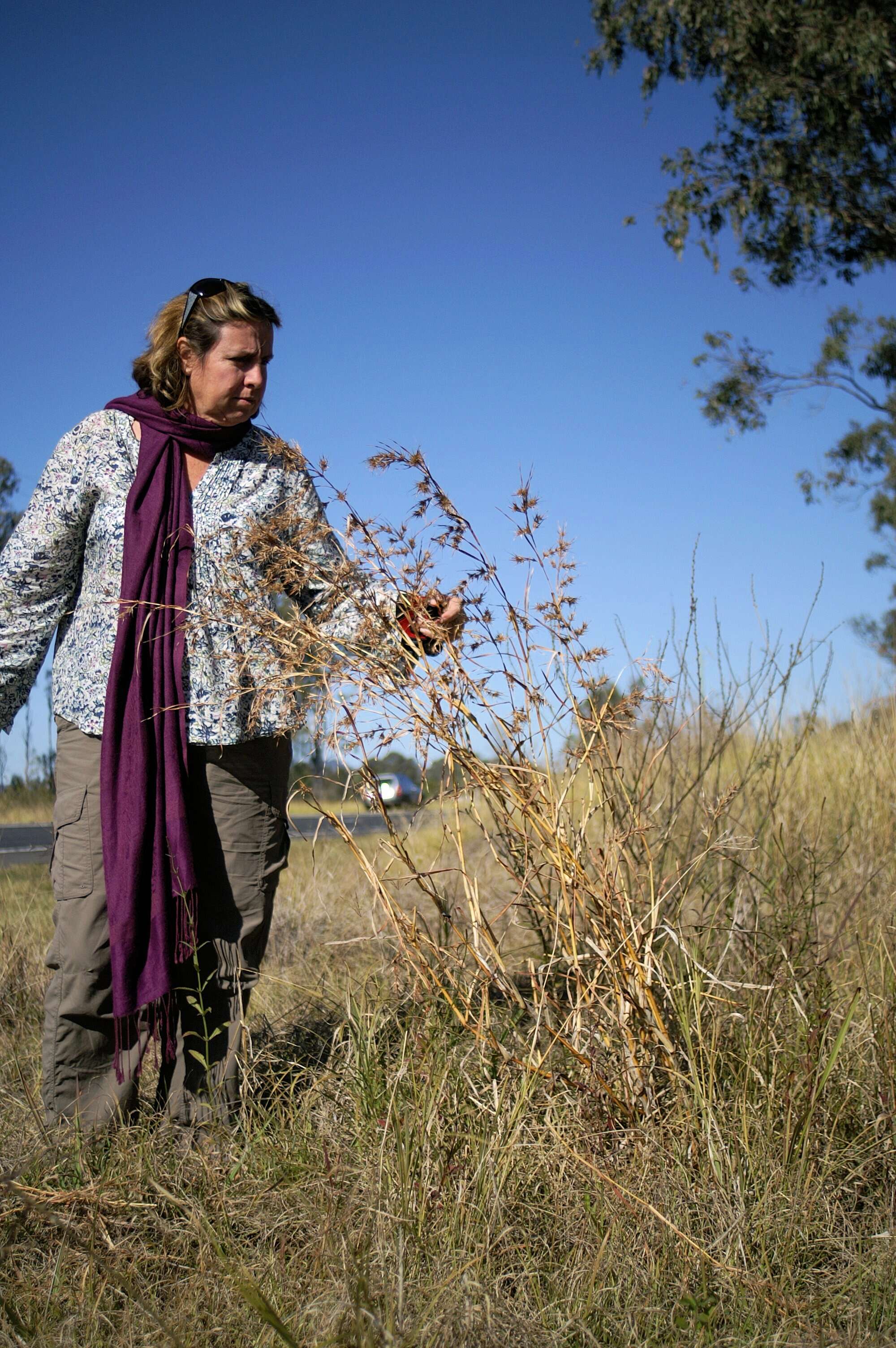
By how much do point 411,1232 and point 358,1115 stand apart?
1.11ft

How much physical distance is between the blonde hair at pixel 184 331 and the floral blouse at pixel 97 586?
13 centimetres

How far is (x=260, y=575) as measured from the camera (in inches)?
96.9

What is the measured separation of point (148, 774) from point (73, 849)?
0.83 feet

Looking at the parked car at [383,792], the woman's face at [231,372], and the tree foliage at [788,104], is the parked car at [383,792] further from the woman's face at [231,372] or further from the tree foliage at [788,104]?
the tree foliage at [788,104]

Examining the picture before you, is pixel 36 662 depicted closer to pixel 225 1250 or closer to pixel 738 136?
pixel 225 1250

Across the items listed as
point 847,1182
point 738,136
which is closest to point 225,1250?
point 847,1182

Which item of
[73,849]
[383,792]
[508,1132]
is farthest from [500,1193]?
[73,849]

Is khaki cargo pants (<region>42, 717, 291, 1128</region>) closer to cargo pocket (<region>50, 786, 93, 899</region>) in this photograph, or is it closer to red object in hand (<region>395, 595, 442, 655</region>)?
cargo pocket (<region>50, 786, 93, 899</region>)

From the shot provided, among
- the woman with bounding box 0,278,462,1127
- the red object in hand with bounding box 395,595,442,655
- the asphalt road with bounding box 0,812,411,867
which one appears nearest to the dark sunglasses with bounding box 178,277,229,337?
the woman with bounding box 0,278,462,1127

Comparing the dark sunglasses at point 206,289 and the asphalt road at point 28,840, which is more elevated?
the dark sunglasses at point 206,289

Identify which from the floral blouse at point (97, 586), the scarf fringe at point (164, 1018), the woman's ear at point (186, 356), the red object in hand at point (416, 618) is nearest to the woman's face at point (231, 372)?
the woman's ear at point (186, 356)

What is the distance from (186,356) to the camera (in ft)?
8.45

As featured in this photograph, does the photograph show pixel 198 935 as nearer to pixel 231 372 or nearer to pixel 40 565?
pixel 40 565

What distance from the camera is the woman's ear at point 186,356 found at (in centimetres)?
255
